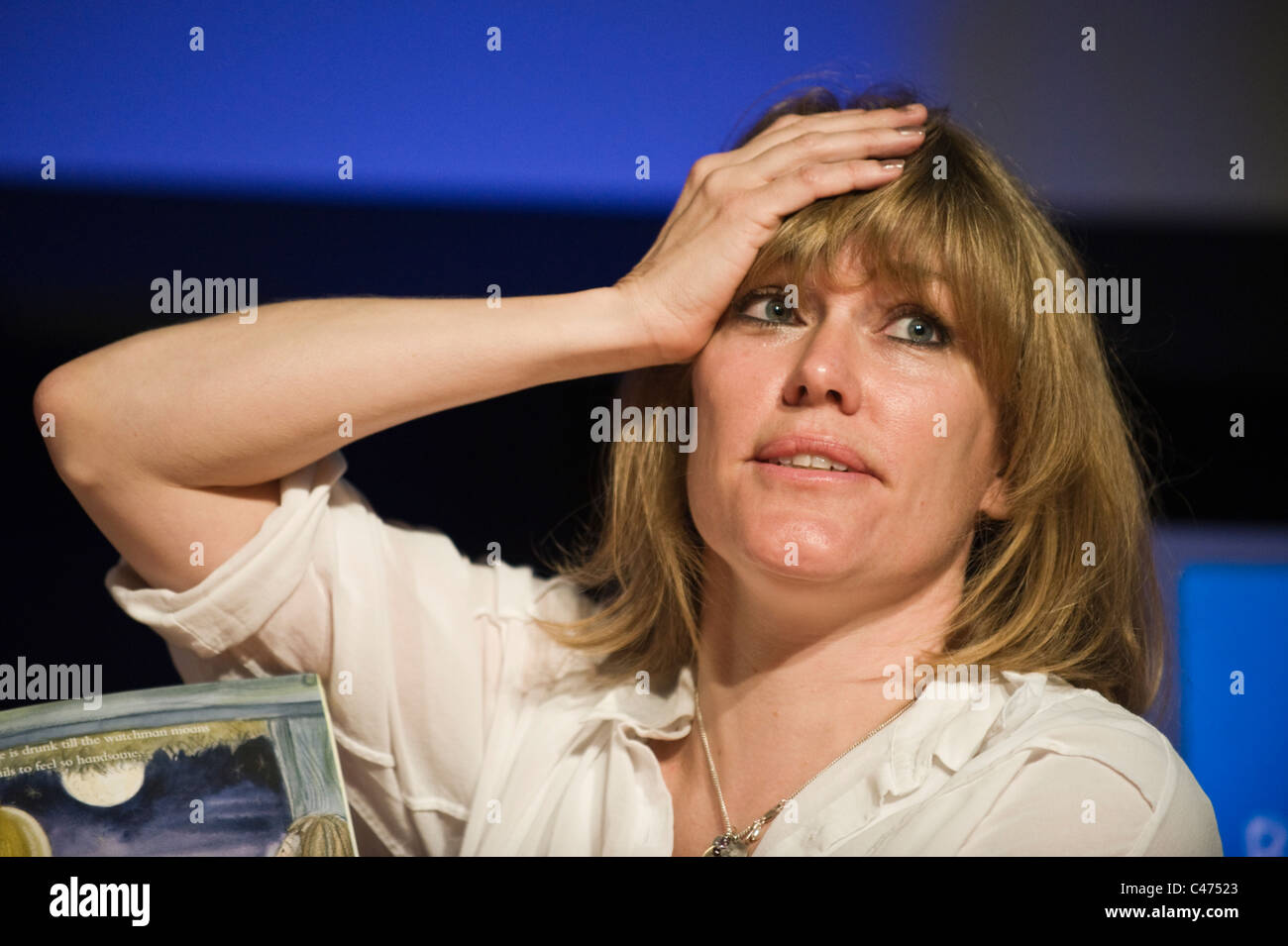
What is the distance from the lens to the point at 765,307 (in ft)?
4.32

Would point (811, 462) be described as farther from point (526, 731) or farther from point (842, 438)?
point (526, 731)

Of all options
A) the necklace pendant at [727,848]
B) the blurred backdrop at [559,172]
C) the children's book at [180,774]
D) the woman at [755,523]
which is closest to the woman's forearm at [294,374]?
the woman at [755,523]

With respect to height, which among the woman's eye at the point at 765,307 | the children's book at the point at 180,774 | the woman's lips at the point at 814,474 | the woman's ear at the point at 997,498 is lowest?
the children's book at the point at 180,774

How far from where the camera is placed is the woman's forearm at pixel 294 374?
1.24m

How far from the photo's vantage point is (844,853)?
1171mm

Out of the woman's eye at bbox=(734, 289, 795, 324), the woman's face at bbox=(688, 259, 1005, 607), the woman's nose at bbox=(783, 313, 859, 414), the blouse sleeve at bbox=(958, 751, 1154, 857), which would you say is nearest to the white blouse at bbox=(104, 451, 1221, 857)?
the blouse sleeve at bbox=(958, 751, 1154, 857)

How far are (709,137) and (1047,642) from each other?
32.5 inches

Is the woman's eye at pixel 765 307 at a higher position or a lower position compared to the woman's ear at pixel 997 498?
higher

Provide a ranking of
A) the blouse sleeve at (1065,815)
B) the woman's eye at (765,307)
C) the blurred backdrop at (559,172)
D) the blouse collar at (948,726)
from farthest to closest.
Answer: the blurred backdrop at (559,172) < the woman's eye at (765,307) < the blouse collar at (948,726) < the blouse sleeve at (1065,815)

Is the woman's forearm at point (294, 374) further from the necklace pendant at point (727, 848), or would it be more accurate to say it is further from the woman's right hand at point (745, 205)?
the necklace pendant at point (727, 848)

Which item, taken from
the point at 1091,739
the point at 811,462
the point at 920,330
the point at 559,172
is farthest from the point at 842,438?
the point at 559,172

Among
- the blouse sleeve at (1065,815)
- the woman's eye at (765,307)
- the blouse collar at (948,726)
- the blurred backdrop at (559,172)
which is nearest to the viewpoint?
the blouse sleeve at (1065,815)

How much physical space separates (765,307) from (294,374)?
514mm
